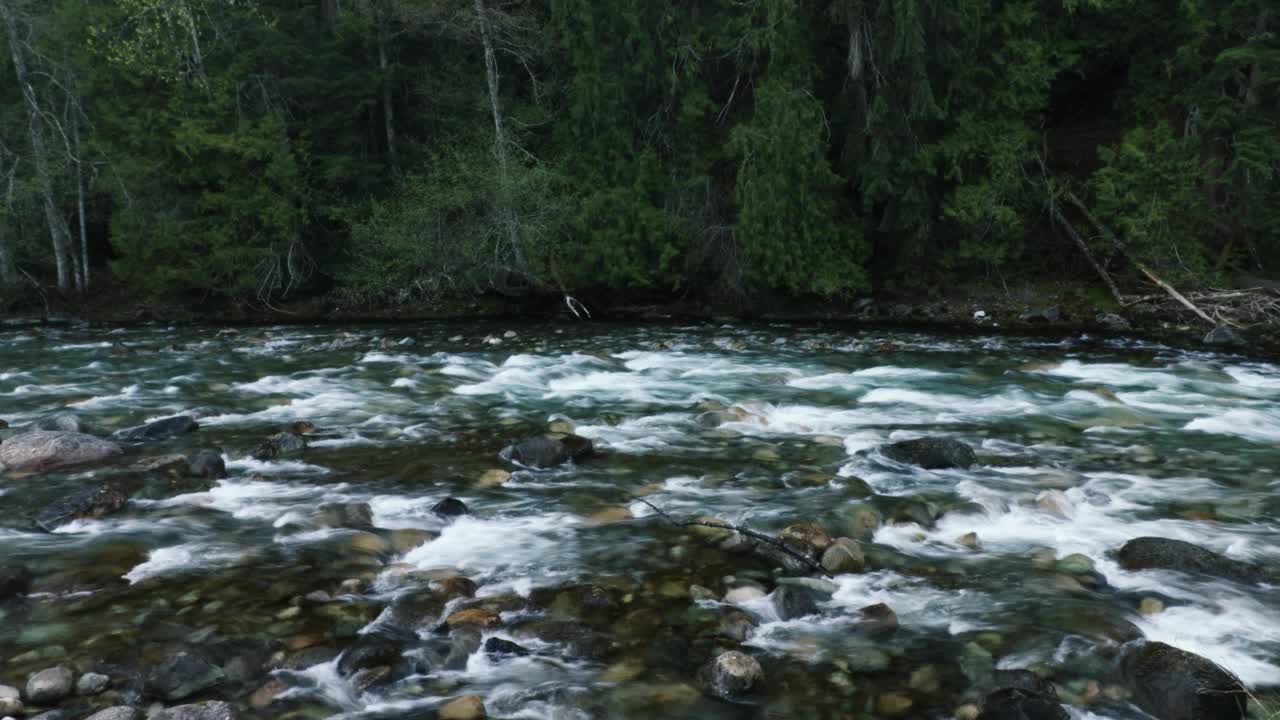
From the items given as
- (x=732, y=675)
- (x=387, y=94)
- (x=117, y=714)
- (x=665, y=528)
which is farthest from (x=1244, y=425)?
(x=387, y=94)

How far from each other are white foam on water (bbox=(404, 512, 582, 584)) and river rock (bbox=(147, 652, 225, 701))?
1.36m

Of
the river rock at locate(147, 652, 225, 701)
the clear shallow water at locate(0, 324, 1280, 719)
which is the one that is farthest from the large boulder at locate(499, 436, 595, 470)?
the river rock at locate(147, 652, 225, 701)

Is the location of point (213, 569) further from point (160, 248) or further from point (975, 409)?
point (160, 248)

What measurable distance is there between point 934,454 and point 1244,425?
12.3ft

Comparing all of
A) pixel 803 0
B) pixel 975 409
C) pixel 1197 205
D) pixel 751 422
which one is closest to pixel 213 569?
pixel 751 422

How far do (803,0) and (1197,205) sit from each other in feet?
28.5

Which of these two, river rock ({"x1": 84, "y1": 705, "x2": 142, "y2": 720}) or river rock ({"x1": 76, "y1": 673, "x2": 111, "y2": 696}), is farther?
river rock ({"x1": 76, "y1": 673, "x2": 111, "y2": 696})

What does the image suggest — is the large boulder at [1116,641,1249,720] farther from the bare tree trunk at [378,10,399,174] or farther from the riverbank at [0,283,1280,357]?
the bare tree trunk at [378,10,399,174]

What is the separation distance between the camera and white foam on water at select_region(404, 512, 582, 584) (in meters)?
4.80

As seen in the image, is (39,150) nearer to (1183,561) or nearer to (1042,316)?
(1042,316)

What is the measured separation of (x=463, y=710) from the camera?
11.1 ft

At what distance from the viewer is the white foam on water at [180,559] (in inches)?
186

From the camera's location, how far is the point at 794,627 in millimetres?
4082

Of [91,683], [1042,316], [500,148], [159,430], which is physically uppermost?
[500,148]
